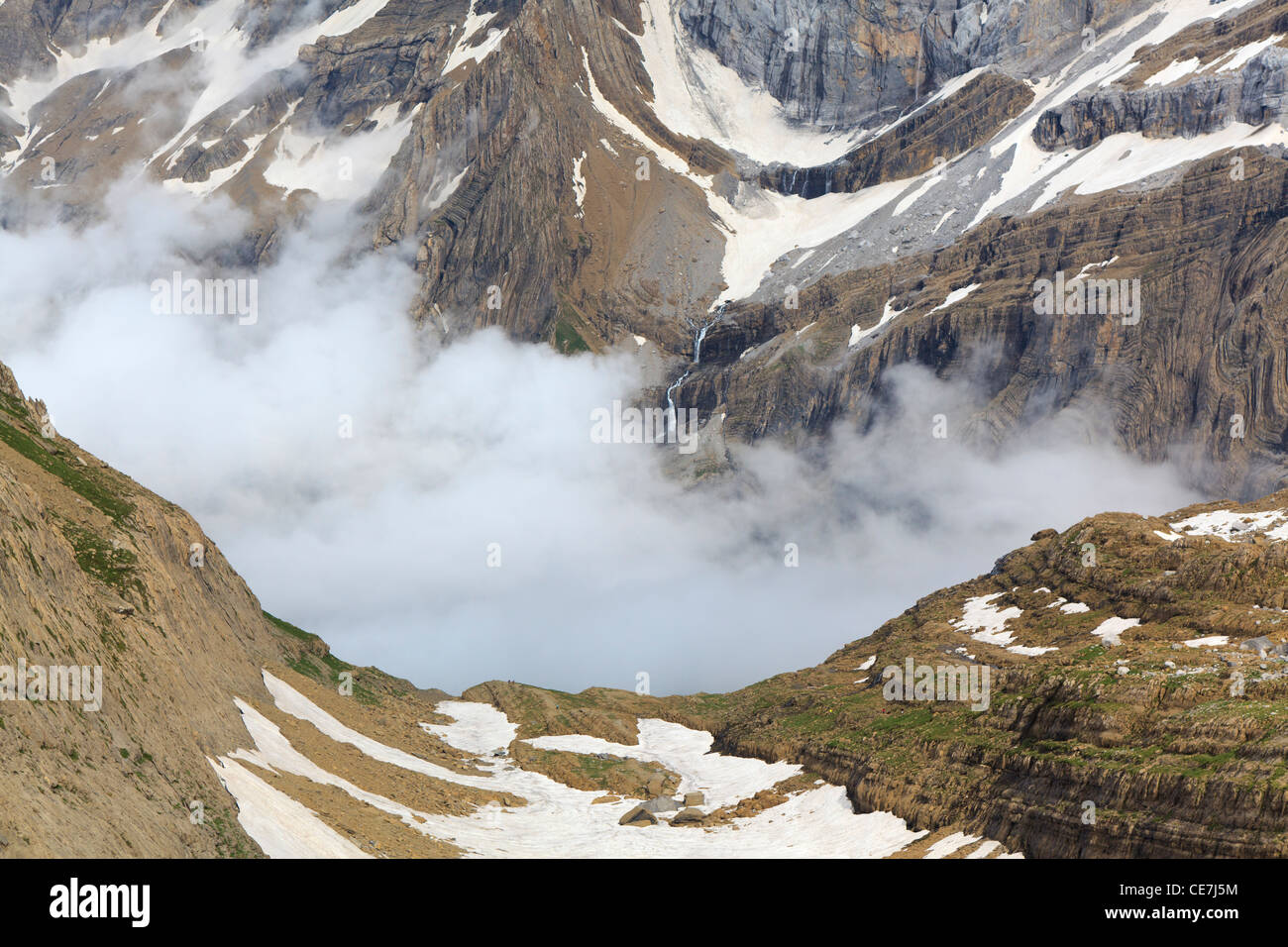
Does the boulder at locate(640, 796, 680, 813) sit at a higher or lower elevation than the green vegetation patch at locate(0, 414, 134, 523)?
lower

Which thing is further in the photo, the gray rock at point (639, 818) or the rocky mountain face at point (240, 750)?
the gray rock at point (639, 818)

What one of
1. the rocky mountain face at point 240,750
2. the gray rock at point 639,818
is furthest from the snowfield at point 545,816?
the gray rock at point 639,818

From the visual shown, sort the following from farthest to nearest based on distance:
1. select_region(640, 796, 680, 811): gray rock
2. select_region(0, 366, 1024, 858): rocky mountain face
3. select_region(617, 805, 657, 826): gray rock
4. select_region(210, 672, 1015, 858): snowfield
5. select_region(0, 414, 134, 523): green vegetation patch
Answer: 1. select_region(640, 796, 680, 811): gray rock
2. select_region(617, 805, 657, 826): gray rock
3. select_region(0, 414, 134, 523): green vegetation patch
4. select_region(210, 672, 1015, 858): snowfield
5. select_region(0, 366, 1024, 858): rocky mountain face

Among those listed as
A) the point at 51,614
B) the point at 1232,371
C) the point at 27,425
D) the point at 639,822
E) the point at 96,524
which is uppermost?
the point at 1232,371

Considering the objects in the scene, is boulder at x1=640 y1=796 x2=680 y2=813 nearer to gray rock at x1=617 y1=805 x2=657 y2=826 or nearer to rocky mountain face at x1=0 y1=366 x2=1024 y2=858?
rocky mountain face at x1=0 y1=366 x2=1024 y2=858

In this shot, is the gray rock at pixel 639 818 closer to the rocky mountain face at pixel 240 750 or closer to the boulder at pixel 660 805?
the rocky mountain face at pixel 240 750

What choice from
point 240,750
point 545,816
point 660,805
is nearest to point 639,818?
point 660,805

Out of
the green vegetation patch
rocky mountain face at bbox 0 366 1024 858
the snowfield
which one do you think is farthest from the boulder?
the green vegetation patch

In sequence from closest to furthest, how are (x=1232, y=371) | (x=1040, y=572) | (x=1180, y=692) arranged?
(x=1180, y=692) < (x=1040, y=572) < (x=1232, y=371)

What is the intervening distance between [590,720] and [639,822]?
4193 cm

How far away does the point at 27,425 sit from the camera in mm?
66938

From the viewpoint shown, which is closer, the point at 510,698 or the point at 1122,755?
the point at 1122,755
